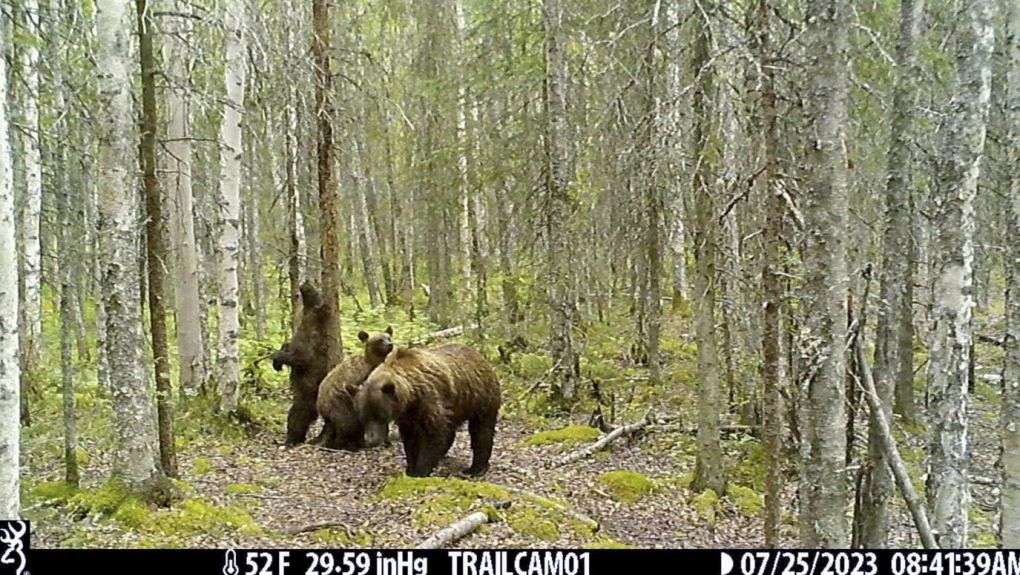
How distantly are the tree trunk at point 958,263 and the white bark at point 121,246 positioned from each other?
606 cm

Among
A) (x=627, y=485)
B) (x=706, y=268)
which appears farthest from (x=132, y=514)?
(x=706, y=268)

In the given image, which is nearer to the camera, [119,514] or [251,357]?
[119,514]

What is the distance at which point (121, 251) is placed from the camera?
6445 mm

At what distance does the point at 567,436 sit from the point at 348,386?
288 centimetres

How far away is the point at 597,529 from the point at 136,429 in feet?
12.7

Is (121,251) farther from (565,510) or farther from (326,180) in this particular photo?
(326,180)

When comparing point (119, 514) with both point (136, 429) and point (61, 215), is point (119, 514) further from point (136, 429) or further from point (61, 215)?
point (61, 215)

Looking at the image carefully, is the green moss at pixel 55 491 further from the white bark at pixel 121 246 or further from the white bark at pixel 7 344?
the white bark at pixel 7 344

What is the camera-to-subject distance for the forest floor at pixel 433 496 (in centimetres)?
652

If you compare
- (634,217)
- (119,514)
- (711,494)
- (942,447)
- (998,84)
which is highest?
(998,84)

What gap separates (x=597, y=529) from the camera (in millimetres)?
7191

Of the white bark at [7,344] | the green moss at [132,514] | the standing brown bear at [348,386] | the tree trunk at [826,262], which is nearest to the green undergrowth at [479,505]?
the standing brown bear at [348,386]

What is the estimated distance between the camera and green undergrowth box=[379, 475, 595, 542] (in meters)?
6.98

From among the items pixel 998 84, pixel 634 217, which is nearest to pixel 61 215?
pixel 634 217
